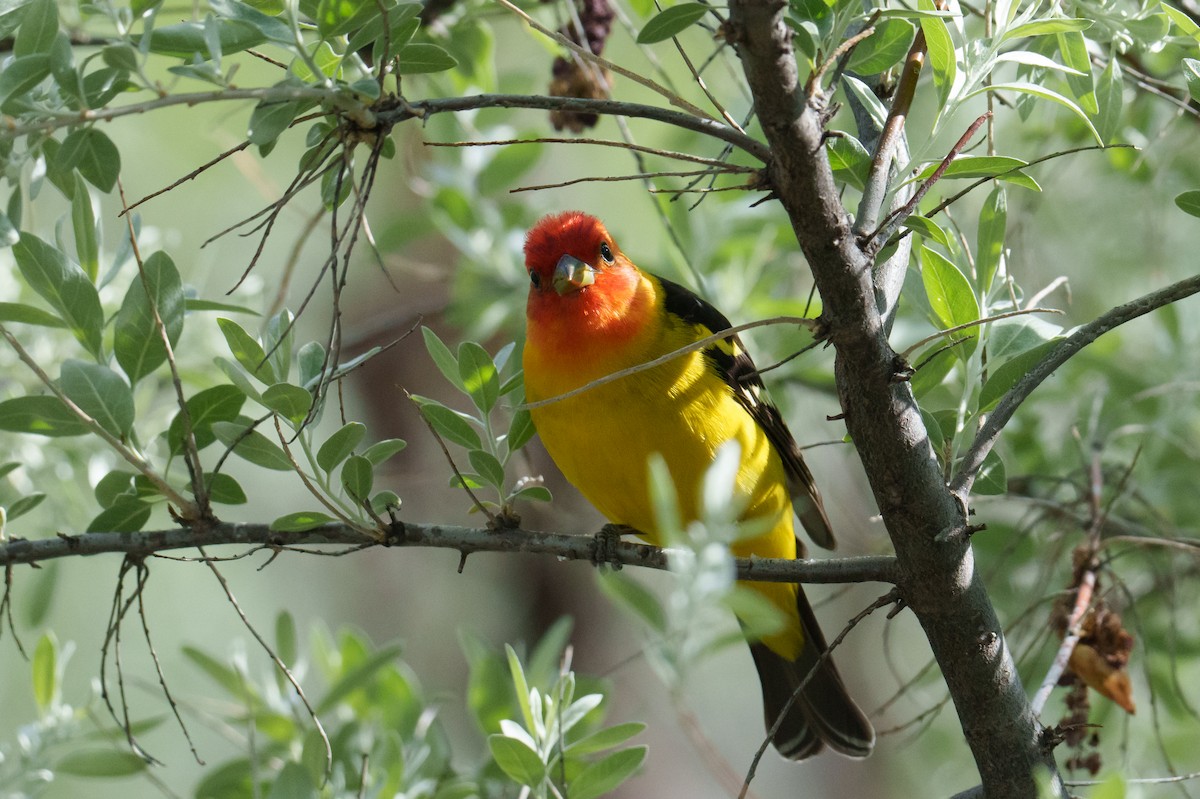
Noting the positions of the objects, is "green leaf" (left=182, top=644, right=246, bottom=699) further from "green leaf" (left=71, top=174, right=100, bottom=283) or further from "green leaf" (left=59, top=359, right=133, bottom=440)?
"green leaf" (left=71, top=174, right=100, bottom=283)

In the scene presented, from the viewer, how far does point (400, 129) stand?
13.8 ft

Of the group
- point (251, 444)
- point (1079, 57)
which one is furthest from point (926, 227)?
point (251, 444)

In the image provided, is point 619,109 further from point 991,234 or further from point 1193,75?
point 1193,75

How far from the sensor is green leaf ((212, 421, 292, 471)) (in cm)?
202

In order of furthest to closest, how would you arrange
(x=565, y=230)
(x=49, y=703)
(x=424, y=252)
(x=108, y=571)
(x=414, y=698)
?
(x=108, y=571) → (x=424, y=252) → (x=565, y=230) → (x=414, y=698) → (x=49, y=703)

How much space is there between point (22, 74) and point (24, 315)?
0.45 meters

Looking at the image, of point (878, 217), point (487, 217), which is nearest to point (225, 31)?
point (878, 217)

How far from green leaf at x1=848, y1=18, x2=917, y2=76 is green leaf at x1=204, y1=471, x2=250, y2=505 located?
134cm

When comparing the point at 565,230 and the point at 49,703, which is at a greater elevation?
the point at 565,230

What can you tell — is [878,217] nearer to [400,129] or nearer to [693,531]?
[693,531]

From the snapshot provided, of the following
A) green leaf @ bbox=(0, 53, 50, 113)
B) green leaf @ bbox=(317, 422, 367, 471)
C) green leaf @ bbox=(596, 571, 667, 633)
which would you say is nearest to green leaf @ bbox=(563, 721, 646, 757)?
green leaf @ bbox=(596, 571, 667, 633)

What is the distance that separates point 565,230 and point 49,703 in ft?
5.95

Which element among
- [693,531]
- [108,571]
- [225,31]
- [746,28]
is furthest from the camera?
[108,571]

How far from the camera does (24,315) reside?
2018mm
